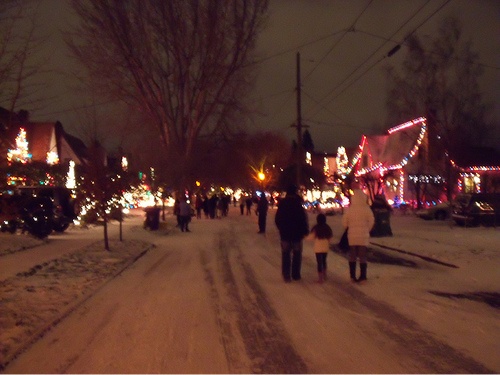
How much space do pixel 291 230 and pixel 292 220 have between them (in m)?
0.20

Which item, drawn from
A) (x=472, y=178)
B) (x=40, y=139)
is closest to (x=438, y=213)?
(x=472, y=178)

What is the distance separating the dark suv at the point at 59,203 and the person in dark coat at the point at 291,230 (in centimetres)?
1487

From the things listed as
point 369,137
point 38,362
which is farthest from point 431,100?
point 38,362

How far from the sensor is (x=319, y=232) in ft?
41.7

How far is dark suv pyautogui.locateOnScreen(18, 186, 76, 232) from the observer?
26.1 metres

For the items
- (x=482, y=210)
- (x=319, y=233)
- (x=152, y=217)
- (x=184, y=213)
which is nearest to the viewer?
(x=319, y=233)

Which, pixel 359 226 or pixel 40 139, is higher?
pixel 40 139

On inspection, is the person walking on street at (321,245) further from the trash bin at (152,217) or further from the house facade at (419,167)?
the house facade at (419,167)

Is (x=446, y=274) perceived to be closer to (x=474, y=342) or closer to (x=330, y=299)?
(x=330, y=299)

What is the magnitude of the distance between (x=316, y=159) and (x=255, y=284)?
350 ft

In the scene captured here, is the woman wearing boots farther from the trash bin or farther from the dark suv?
the trash bin

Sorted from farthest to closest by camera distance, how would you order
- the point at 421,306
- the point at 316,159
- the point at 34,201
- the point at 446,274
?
the point at 316,159
the point at 34,201
the point at 446,274
the point at 421,306

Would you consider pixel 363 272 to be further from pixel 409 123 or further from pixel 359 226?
pixel 409 123

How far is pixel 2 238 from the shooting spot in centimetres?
2092
